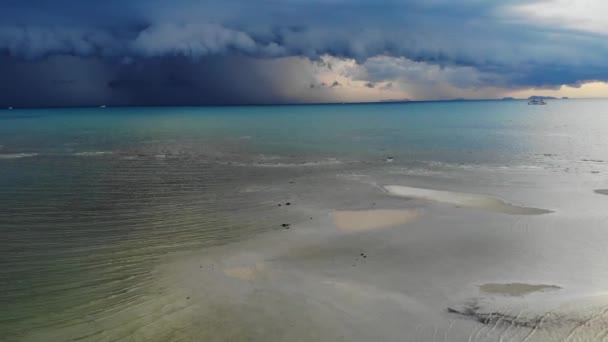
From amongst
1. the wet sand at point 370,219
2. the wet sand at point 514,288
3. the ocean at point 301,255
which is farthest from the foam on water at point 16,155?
the wet sand at point 514,288

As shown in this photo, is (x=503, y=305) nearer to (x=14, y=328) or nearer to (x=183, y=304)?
(x=183, y=304)

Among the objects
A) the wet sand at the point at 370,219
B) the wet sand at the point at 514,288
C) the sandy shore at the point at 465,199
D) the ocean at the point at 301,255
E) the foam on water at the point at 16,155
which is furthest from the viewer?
the foam on water at the point at 16,155

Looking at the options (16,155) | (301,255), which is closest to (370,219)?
(301,255)

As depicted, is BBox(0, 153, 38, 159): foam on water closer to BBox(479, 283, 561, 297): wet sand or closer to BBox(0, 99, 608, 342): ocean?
BBox(0, 99, 608, 342): ocean

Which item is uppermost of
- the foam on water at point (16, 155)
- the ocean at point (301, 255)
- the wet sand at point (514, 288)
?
the foam on water at point (16, 155)

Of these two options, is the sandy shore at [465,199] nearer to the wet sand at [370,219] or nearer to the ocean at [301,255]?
the ocean at [301,255]

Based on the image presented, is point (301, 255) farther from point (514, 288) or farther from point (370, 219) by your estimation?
point (514, 288)

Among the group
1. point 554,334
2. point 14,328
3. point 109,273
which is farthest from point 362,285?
point 14,328

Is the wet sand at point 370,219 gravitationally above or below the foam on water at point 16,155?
below

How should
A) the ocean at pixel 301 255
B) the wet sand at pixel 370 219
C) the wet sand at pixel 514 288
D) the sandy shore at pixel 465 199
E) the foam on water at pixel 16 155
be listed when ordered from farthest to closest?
the foam on water at pixel 16 155 → the sandy shore at pixel 465 199 → the wet sand at pixel 370 219 → the wet sand at pixel 514 288 → the ocean at pixel 301 255
